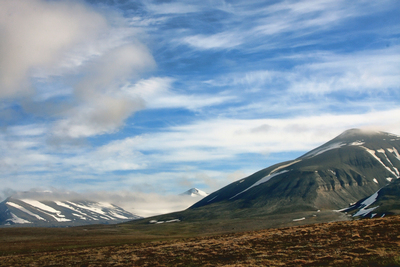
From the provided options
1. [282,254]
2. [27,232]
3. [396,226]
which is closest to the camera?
[282,254]

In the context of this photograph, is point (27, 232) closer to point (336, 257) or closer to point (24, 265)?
point (24, 265)

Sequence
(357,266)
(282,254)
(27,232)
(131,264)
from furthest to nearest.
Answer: (27,232)
(131,264)
(282,254)
(357,266)

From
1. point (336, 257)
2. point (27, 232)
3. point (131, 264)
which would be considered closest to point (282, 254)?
point (336, 257)

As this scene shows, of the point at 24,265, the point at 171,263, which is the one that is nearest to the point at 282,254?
the point at 171,263

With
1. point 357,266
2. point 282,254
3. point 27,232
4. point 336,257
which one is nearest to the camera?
point 357,266

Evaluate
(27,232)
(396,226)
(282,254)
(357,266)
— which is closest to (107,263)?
(282,254)

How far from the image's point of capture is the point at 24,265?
44875 mm

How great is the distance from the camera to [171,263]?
39.0m

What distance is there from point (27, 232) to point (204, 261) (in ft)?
396

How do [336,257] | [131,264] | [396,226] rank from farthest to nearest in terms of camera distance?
[396,226], [131,264], [336,257]

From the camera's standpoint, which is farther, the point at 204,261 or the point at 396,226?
the point at 396,226

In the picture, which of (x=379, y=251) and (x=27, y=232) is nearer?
(x=379, y=251)

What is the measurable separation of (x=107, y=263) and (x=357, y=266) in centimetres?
3052

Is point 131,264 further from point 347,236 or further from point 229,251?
point 347,236
